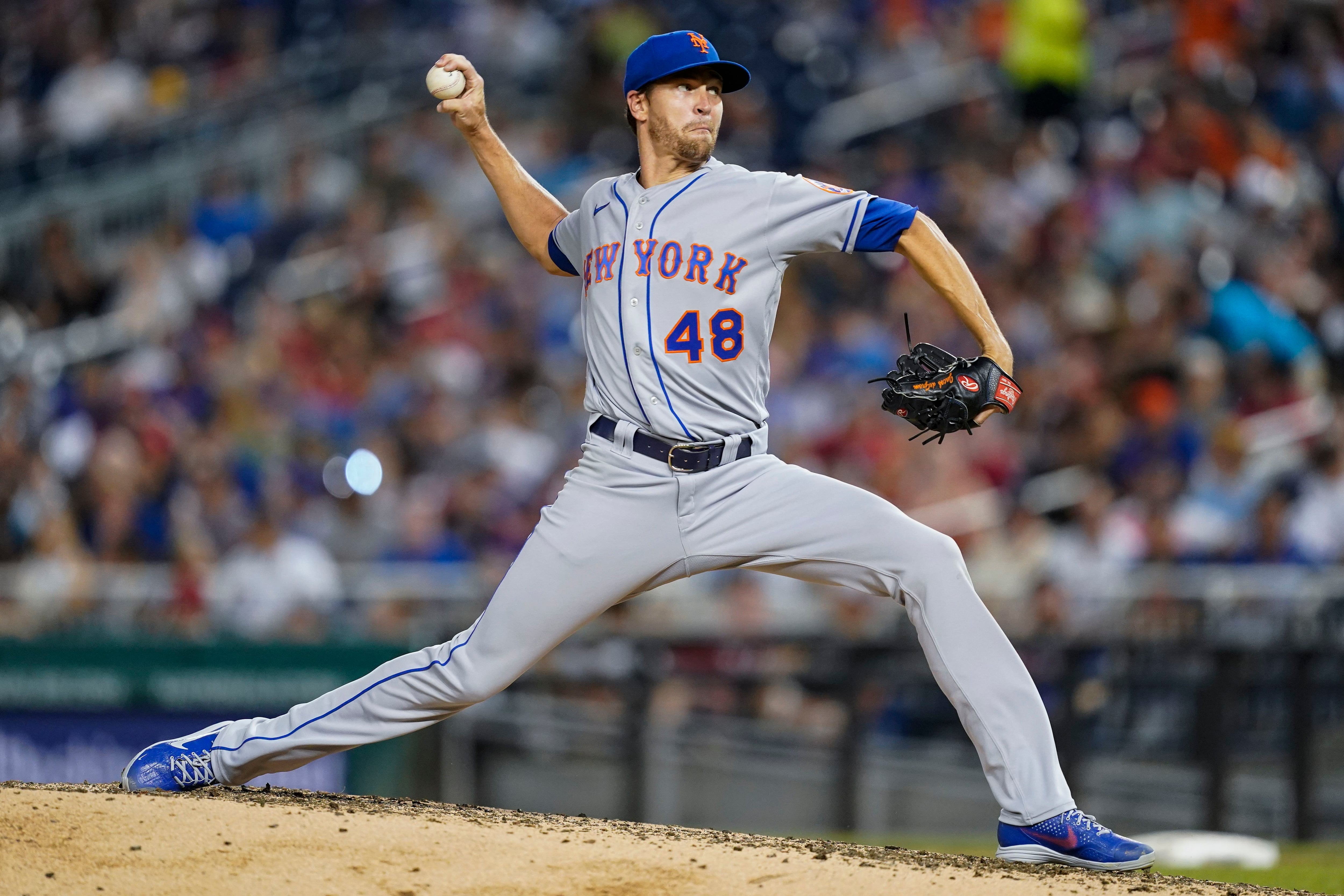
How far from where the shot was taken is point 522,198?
14.9 feet

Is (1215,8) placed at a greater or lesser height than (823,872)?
greater

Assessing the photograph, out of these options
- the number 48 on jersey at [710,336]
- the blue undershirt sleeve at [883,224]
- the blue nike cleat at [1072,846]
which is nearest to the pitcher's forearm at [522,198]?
the number 48 on jersey at [710,336]

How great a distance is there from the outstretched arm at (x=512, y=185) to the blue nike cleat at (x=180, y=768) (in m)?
1.49

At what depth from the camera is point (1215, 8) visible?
40.5ft

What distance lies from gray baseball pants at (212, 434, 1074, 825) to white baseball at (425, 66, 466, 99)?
40.9 inches

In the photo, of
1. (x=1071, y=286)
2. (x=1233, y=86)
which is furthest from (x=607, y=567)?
(x=1233, y=86)

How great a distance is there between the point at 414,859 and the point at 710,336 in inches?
54.2

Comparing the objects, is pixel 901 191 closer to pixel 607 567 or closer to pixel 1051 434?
pixel 1051 434

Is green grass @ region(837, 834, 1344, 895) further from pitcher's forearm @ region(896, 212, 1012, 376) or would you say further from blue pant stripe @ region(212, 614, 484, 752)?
pitcher's forearm @ region(896, 212, 1012, 376)

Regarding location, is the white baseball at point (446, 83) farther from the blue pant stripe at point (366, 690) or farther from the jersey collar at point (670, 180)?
the blue pant stripe at point (366, 690)

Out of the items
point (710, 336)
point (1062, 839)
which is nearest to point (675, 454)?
point (710, 336)

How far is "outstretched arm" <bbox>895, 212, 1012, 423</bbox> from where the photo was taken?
154 inches

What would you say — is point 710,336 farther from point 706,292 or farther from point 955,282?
point 955,282

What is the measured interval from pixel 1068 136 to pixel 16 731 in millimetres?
7870
